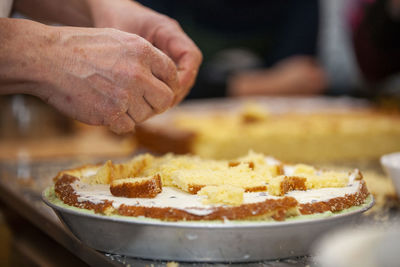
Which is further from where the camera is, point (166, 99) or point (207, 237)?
point (166, 99)

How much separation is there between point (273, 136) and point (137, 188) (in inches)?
46.5

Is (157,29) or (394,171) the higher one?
(157,29)

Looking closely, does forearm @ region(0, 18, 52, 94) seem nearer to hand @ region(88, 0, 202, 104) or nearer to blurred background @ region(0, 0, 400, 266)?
hand @ region(88, 0, 202, 104)

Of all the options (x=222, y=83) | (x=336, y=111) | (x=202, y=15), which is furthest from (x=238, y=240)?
(x=202, y=15)

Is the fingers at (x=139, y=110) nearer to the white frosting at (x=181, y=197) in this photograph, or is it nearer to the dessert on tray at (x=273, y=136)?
the white frosting at (x=181, y=197)

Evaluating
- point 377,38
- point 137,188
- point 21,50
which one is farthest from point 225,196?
point 377,38

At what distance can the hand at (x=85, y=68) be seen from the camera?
77 centimetres

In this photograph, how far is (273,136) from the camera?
1.90m

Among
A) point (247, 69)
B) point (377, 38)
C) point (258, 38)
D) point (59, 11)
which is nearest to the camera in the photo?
point (59, 11)

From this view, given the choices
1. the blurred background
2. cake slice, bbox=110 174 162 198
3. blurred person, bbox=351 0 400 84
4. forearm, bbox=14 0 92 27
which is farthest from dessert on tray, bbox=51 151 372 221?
blurred person, bbox=351 0 400 84

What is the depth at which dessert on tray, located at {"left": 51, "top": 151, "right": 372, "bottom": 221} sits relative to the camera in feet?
2.33

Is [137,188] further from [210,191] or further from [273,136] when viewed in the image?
[273,136]

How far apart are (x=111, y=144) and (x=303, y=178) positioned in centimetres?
173

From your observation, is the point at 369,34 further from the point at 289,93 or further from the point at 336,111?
the point at 336,111
